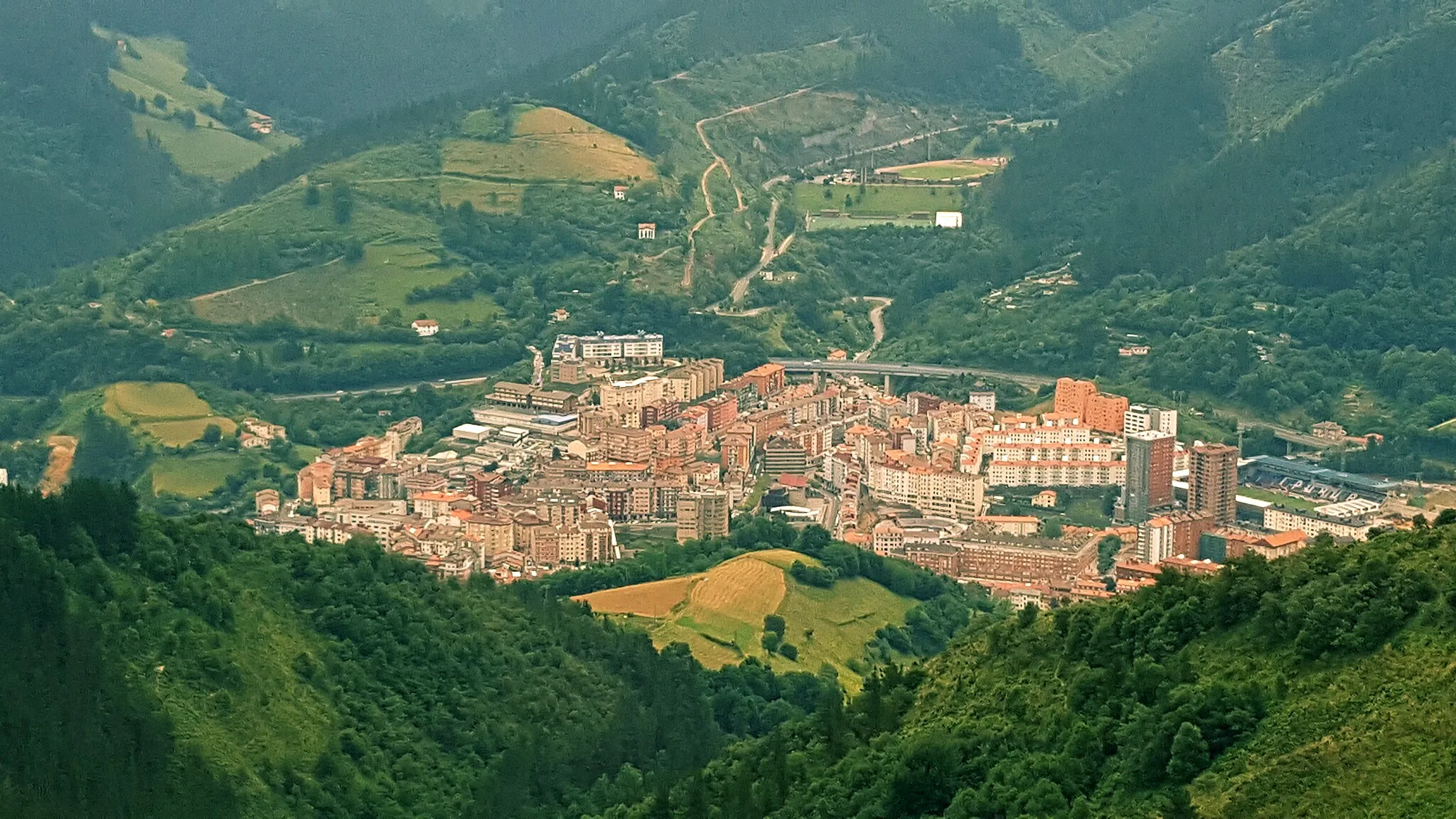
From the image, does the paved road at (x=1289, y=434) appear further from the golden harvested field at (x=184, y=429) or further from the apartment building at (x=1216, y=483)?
the golden harvested field at (x=184, y=429)

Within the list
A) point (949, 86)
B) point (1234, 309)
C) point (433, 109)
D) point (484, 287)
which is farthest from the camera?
point (949, 86)

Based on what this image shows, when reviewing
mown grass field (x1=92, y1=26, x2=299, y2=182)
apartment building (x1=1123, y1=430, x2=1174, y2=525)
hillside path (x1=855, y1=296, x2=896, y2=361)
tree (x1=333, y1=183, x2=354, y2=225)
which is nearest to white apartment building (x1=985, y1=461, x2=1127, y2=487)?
apartment building (x1=1123, y1=430, x2=1174, y2=525)

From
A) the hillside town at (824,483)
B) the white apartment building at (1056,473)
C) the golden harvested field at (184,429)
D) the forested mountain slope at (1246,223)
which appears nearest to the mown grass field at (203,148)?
the forested mountain slope at (1246,223)

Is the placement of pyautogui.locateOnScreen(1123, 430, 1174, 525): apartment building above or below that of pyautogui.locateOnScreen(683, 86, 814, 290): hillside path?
below

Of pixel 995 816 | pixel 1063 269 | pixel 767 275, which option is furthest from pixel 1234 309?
pixel 995 816

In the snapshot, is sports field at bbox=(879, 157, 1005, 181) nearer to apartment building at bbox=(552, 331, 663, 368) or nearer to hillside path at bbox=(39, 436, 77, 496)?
apartment building at bbox=(552, 331, 663, 368)

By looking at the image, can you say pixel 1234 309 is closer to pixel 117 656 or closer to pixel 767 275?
pixel 767 275

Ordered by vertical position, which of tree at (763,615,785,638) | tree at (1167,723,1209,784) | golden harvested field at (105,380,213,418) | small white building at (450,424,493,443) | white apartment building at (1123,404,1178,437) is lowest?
tree at (763,615,785,638)
